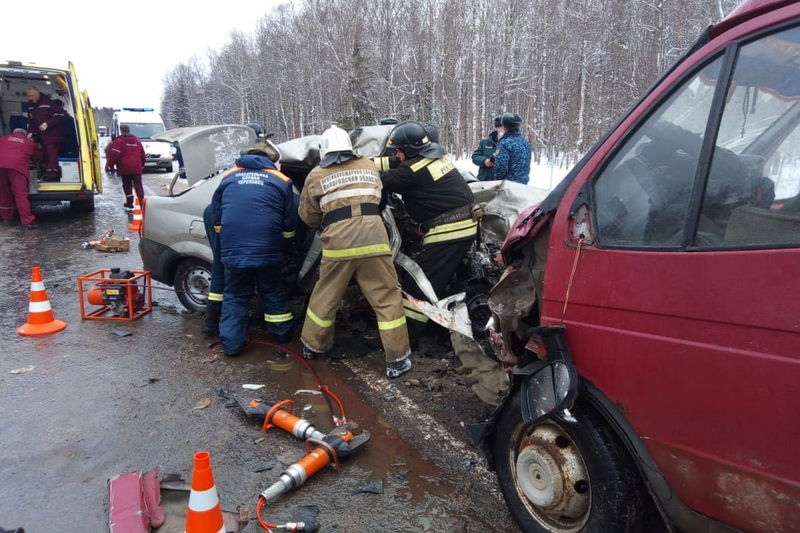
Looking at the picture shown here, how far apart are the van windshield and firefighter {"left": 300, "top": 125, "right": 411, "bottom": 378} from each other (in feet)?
65.9

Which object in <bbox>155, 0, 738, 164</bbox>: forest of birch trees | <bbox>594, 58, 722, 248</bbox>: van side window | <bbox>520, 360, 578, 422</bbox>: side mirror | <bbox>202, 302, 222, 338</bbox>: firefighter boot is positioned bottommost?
<bbox>202, 302, 222, 338</bbox>: firefighter boot

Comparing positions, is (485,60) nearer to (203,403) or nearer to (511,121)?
(511,121)

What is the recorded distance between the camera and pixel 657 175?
1.92m

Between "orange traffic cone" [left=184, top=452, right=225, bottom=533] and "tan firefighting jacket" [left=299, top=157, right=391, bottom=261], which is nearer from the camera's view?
"orange traffic cone" [left=184, top=452, right=225, bottom=533]

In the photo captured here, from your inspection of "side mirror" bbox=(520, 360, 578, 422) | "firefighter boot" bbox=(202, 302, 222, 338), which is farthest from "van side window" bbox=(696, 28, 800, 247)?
"firefighter boot" bbox=(202, 302, 222, 338)

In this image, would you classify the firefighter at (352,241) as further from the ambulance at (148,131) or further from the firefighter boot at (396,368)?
the ambulance at (148,131)

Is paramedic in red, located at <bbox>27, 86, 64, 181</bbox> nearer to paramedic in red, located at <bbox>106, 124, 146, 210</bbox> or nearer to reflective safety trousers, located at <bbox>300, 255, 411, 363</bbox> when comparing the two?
paramedic in red, located at <bbox>106, 124, 146, 210</bbox>

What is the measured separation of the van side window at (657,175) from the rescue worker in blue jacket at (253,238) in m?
3.15

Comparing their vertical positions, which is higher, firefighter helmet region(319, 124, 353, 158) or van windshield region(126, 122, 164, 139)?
van windshield region(126, 122, 164, 139)

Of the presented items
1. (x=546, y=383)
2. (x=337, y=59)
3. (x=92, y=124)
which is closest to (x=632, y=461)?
(x=546, y=383)

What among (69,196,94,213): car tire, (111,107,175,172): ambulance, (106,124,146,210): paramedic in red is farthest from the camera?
(111,107,175,172): ambulance

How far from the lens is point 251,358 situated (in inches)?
185

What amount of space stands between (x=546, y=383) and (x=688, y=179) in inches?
38.0

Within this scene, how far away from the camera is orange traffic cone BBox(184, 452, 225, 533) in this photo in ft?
6.98
